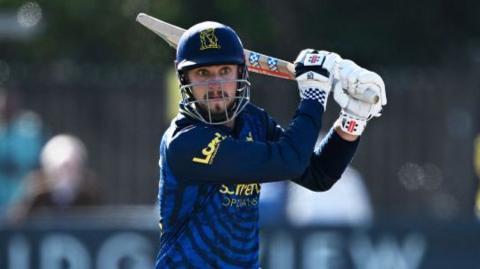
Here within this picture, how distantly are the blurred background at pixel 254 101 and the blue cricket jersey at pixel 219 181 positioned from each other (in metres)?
3.71

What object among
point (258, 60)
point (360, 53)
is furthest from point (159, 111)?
point (258, 60)

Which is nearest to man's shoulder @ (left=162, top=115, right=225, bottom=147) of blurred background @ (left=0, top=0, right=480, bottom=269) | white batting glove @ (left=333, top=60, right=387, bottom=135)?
white batting glove @ (left=333, top=60, right=387, bottom=135)

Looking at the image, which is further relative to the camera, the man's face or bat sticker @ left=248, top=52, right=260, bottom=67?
bat sticker @ left=248, top=52, right=260, bottom=67

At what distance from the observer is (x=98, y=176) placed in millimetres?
12297

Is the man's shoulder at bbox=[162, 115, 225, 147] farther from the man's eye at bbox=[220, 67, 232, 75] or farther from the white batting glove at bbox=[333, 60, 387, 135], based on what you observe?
the white batting glove at bbox=[333, 60, 387, 135]

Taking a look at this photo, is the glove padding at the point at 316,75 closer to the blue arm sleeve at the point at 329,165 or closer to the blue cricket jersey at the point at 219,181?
the blue cricket jersey at the point at 219,181

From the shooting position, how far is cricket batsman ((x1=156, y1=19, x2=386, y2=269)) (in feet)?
15.2

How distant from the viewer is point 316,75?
15.6 ft

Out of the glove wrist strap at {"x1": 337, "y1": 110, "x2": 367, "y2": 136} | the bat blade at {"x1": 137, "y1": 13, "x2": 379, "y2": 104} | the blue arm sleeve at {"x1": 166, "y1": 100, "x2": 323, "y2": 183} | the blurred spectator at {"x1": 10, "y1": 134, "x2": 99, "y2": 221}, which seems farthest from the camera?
the blurred spectator at {"x1": 10, "y1": 134, "x2": 99, "y2": 221}

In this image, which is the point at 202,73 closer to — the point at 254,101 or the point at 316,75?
the point at 316,75

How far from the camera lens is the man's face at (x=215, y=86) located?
4.66 metres

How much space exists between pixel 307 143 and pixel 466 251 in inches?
158

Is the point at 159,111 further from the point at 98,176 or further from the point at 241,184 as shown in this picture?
the point at 241,184

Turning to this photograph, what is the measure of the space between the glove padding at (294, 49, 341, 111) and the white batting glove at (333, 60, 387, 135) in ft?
0.23
